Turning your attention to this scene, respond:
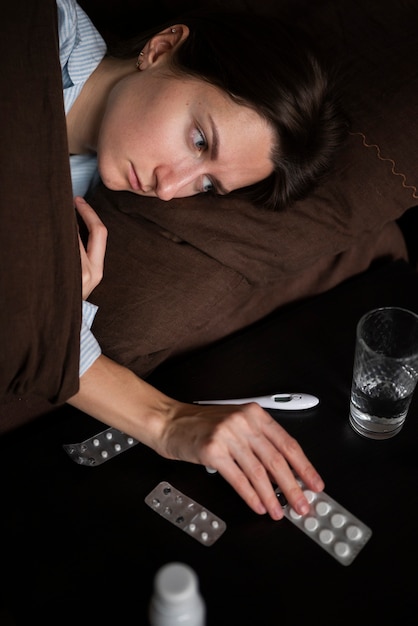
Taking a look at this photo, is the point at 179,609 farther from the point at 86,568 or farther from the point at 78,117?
the point at 78,117

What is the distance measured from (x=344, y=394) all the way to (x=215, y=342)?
0.86 ft

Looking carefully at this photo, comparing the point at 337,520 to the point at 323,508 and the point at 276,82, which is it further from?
the point at 276,82

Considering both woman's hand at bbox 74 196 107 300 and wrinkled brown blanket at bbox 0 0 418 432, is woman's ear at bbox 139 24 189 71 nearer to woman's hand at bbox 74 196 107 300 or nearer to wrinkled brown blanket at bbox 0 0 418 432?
wrinkled brown blanket at bbox 0 0 418 432

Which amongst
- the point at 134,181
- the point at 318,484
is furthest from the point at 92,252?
the point at 318,484

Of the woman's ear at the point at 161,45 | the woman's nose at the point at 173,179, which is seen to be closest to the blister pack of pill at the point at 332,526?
the woman's nose at the point at 173,179

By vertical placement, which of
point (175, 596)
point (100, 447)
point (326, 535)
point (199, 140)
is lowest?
point (100, 447)

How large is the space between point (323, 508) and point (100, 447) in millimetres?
318

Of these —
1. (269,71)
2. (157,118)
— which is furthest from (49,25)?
(269,71)

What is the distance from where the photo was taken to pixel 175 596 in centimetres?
57

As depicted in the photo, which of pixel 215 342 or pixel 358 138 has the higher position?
pixel 358 138

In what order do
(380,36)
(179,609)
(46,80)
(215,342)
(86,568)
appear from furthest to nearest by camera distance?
(380,36) → (215,342) → (46,80) → (86,568) → (179,609)

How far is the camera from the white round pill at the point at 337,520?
84 centimetres

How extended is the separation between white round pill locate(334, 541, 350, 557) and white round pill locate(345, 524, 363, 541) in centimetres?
1

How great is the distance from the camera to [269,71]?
39.1 inches
